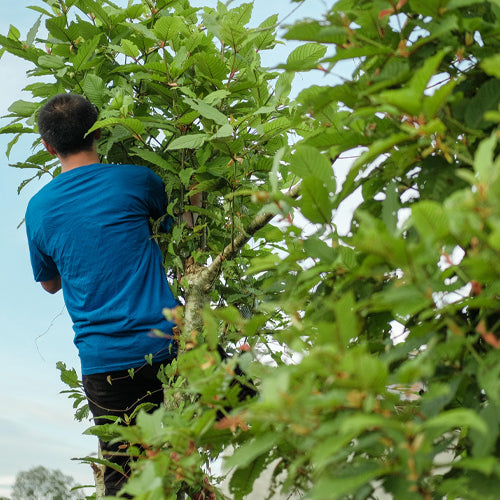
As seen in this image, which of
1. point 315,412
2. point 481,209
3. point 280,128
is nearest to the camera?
point 481,209

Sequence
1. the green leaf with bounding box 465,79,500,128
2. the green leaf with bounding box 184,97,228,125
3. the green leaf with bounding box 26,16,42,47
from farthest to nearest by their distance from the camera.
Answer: the green leaf with bounding box 26,16,42,47 < the green leaf with bounding box 184,97,228,125 < the green leaf with bounding box 465,79,500,128

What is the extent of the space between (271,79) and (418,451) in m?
2.18

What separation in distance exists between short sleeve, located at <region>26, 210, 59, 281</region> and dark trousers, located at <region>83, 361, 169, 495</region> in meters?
0.67

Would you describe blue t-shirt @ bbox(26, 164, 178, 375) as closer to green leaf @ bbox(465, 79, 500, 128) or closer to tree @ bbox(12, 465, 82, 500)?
green leaf @ bbox(465, 79, 500, 128)

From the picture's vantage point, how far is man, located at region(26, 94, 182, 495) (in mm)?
2639

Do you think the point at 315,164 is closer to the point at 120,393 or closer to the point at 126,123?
the point at 126,123

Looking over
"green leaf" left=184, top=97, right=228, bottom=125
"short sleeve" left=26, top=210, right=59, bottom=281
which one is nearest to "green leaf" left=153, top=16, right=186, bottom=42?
"green leaf" left=184, top=97, right=228, bottom=125

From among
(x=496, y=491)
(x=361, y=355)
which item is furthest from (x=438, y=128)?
(x=496, y=491)

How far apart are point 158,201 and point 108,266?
0.34m

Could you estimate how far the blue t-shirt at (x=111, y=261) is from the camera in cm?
264

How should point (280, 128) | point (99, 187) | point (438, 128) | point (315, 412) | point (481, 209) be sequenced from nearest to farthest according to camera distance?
point (481, 209) < point (315, 412) < point (438, 128) < point (280, 128) < point (99, 187)

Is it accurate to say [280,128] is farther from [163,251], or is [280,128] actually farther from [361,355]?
[361,355]

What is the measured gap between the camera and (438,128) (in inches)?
44.2

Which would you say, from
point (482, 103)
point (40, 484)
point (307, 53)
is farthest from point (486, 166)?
point (40, 484)
